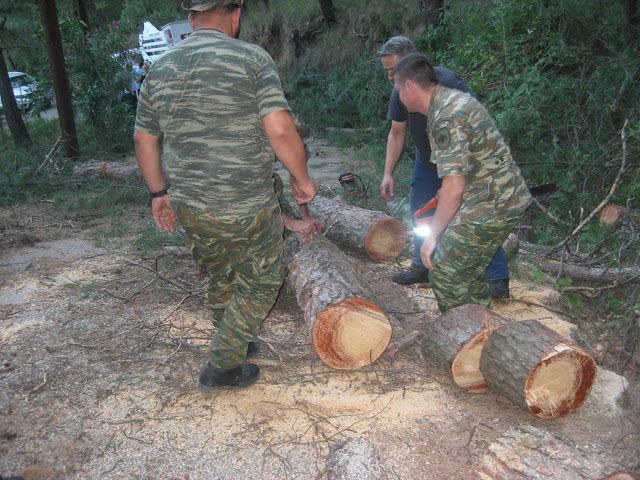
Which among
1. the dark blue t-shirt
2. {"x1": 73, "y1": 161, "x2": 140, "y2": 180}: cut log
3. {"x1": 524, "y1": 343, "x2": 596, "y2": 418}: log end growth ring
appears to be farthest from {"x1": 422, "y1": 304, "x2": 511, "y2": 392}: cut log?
{"x1": 73, "y1": 161, "x2": 140, "y2": 180}: cut log

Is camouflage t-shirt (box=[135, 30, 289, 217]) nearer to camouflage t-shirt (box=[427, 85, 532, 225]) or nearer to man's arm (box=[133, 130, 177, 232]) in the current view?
man's arm (box=[133, 130, 177, 232])

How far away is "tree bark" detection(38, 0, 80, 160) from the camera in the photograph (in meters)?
8.75

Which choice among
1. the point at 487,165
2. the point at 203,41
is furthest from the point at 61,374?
the point at 487,165

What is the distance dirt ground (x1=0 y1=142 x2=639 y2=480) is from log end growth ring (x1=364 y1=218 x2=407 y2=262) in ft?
1.69

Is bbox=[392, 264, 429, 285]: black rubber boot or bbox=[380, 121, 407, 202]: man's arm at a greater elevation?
bbox=[380, 121, 407, 202]: man's arm

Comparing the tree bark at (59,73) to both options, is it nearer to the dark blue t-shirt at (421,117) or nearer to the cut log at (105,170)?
the cut log at (105,170)

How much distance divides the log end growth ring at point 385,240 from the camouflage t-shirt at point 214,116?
2206 mm

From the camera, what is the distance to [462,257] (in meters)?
3.19

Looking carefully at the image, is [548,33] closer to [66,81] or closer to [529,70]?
[529,70]

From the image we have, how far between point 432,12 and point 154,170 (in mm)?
8942

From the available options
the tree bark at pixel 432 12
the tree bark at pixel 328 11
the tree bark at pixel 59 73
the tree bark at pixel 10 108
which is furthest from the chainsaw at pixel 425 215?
the tree bark at pixel 328 11

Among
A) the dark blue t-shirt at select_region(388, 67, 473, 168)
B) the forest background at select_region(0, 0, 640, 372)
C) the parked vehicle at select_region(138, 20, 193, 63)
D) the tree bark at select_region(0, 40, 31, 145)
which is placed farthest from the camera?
the parked vehicle at select_region(138, 20, 193, 63)

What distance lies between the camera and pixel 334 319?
119 inches

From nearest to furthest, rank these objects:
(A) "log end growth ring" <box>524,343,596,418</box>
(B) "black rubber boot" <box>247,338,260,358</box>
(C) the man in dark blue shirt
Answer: (A) "log end growth ring" <box>524,343,596,418</box>, (B) "black rubber boot" <box>247,338,260,358</box>, (C) the man in dark blue shirt
